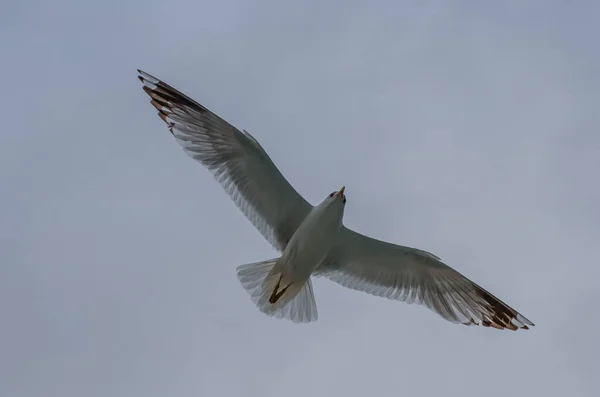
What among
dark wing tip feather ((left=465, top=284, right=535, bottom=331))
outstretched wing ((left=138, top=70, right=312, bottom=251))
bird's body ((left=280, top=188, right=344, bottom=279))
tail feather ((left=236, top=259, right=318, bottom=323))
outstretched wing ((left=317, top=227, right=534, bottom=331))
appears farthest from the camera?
dark wing tip feather ((left=465, top=284, right=535, bottom=331))

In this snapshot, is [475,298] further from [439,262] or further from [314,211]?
[314,211]

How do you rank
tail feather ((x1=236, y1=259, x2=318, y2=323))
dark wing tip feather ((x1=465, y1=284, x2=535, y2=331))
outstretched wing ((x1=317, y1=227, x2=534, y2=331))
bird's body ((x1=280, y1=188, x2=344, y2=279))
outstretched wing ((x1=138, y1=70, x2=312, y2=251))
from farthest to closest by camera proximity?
dark wing tip feather ((x1=465, y1=284, x2=535, y2=331)) → outstretched wing ((x1=317, y1=227, x2=534, y2=331)) → tail feather ((x1=236, y1=259, x2=318, y2=323)) → outstretched wing ((x1=138, y1=70, x2=312, y2=251)) → bird's body ((x1=280, y1=188, x2=344, y2=279))

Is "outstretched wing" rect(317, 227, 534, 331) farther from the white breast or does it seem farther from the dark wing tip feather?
the white breast

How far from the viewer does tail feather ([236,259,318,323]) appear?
13266mm

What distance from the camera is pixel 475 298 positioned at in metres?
14.1

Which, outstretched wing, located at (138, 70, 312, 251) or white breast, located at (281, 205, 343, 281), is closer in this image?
white breast, located at (281, 205, 343, 281)

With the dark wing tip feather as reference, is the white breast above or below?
below

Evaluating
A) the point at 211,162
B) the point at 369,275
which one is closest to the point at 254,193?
the point at 211,162

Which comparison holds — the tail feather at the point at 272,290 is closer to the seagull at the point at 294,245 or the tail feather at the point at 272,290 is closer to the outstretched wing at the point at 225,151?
the seagull at the point at 294,245

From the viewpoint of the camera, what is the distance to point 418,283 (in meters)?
14.1

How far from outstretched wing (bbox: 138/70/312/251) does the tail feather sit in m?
0.76

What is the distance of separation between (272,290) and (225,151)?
176 cm

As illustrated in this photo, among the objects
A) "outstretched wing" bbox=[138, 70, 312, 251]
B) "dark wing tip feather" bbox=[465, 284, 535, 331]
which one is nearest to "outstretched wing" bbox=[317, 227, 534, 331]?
"dark wing tip feather" bbox=[465, 284, 535, 331]

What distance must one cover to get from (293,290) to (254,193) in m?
1.27
